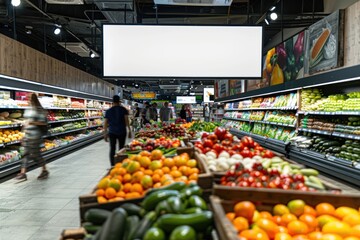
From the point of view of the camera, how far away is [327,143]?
5.86 m

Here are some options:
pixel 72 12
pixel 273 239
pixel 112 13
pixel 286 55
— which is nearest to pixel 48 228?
pixel 273 239

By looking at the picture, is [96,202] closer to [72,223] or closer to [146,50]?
[72,223]

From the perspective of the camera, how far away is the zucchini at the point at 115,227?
53.6 inches

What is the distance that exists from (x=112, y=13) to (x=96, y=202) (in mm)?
6234

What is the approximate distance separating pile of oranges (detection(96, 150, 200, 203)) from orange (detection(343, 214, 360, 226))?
1002mm

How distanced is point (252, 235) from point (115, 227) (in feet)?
2.15

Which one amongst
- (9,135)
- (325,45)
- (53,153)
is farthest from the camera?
(53,153)

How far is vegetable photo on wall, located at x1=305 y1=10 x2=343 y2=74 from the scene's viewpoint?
204 inches

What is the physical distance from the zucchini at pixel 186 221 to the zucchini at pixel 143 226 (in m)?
0.06

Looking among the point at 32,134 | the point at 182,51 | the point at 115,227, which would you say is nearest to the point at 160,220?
the point at 115,227

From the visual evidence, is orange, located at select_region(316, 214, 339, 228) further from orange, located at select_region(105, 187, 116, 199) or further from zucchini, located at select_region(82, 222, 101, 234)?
orange, located at select_region(105, 187, 116, 199)

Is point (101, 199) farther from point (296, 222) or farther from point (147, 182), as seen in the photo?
point (296, 222)

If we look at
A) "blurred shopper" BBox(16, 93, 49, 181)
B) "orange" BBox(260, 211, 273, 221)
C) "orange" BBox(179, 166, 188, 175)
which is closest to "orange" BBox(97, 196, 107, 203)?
"orange" BBox(179, 166, 188, 175)

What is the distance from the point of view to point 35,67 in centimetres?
788
